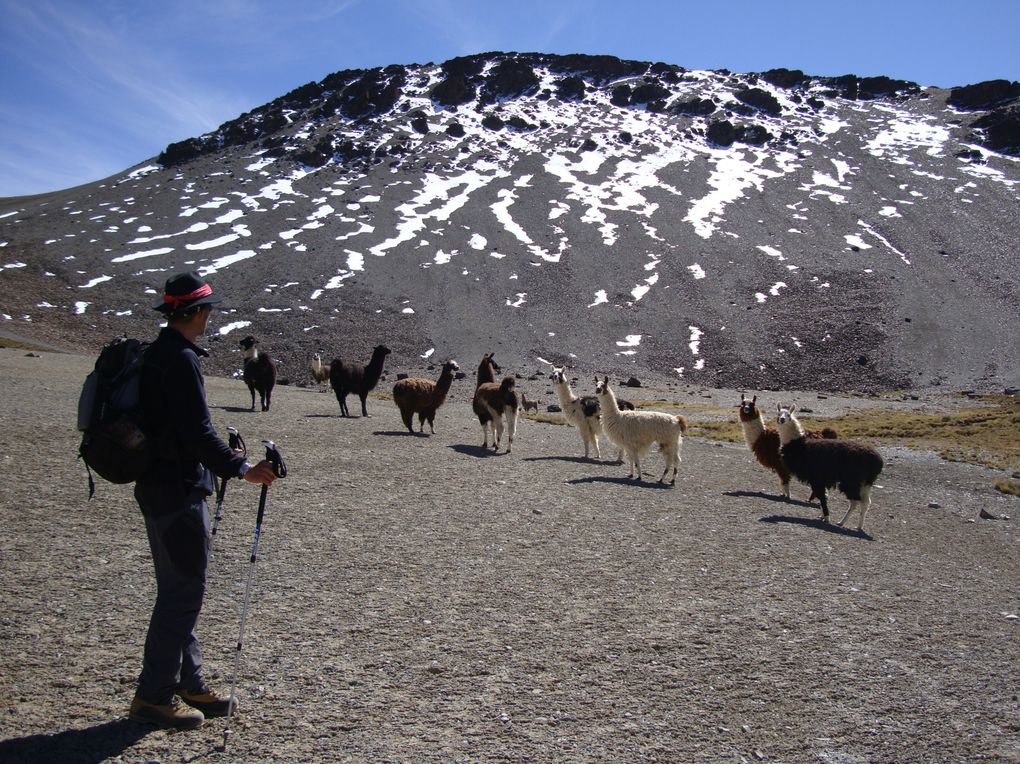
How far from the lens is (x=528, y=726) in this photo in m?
5.10

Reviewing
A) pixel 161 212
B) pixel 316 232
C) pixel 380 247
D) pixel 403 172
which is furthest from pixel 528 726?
pixel 403 172

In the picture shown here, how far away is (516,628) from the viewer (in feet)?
22.3

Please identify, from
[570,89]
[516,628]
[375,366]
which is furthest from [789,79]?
Answer: [516,628]

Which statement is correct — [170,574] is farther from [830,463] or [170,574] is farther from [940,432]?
[940,432]

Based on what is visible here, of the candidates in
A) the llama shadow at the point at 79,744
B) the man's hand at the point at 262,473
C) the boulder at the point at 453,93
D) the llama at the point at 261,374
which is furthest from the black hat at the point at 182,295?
the boulder at the point at 453,93

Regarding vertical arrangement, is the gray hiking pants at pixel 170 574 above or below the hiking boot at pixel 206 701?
above

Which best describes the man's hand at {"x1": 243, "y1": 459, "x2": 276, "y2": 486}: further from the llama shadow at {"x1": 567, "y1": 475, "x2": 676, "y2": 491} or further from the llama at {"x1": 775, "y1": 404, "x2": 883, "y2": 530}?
the llama at {"x1": 775, "y1": 404, "x2": 883, "y2": 530}

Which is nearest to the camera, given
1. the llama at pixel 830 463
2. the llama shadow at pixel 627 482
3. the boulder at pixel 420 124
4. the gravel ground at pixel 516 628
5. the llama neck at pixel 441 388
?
the gravel ground at pixel 516 628

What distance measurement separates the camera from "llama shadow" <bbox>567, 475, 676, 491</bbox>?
48.9ft

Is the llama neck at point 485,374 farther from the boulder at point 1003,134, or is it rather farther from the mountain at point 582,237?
the boulder at point 1003,134

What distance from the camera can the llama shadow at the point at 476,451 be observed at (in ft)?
56.7

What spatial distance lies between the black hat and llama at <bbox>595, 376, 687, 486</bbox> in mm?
11403

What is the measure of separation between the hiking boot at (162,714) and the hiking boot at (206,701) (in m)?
0.13

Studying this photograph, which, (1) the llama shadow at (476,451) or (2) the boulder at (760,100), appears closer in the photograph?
(1) the llama shadow at (476,451)
